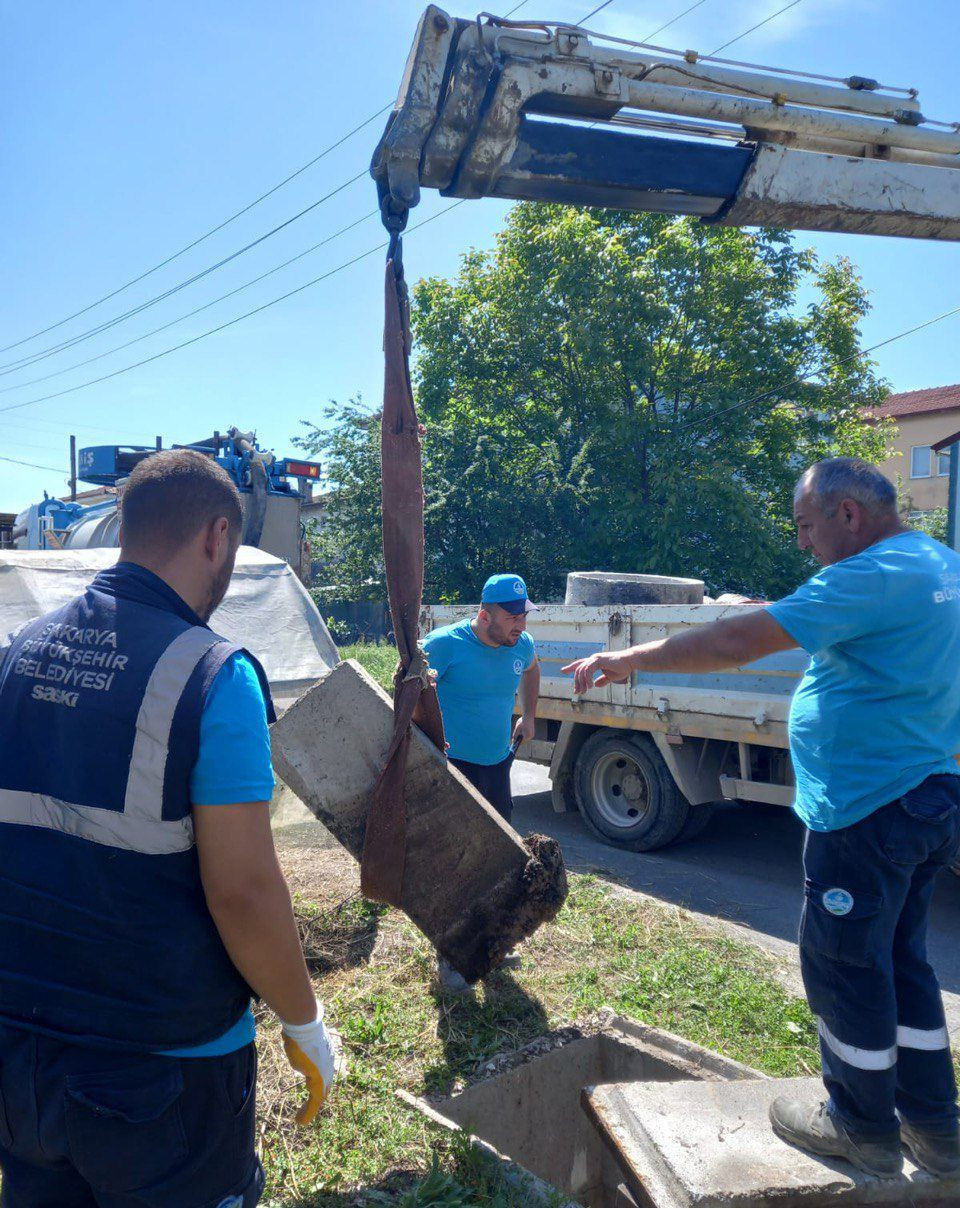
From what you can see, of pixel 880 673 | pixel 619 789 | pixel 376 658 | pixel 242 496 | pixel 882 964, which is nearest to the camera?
pixel 882 964

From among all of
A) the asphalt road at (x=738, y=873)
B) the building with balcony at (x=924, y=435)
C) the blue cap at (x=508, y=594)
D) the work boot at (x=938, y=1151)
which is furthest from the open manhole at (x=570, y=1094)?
the building with balcony at (x=924, y=435)

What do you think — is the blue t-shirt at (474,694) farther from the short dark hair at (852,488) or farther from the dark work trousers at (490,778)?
the short dark hair at (852,488)

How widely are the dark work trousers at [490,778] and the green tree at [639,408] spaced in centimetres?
876

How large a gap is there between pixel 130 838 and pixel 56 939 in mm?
238

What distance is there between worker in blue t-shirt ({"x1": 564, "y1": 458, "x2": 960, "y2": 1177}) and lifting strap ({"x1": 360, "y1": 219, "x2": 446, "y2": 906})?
33.9 inches

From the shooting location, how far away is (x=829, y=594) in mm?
2578

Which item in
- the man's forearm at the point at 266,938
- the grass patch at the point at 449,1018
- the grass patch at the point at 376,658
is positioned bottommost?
the grass patch at the point at 449,1018

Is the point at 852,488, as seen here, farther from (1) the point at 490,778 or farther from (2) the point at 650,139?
(1) the point at 490,778

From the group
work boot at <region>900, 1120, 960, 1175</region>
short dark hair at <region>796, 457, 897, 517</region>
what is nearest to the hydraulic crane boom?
short dark hair at <region>796, 457, 897, 517</region>

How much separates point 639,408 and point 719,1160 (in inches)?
513

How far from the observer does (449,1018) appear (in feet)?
12.5

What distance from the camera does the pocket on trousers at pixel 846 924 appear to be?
2.50 m

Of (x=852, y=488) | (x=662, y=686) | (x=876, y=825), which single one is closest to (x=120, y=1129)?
(x=876, y=825)

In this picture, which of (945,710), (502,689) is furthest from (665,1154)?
(502,689)
